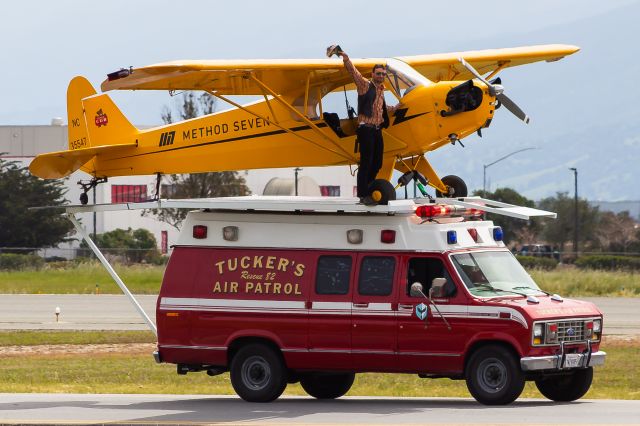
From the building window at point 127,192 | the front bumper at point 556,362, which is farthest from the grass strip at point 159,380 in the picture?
the building window at point 127,192

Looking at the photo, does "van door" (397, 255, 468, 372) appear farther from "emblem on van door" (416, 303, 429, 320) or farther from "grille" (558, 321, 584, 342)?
"grille" (558, 321, 584, 342)

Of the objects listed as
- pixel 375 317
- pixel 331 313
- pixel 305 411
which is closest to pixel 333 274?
pixel 331 313

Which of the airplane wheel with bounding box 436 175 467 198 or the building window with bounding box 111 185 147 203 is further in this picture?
the building window with bounding box 111 185 147 203

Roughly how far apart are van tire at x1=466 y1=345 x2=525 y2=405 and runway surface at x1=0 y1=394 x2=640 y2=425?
15 centimetres

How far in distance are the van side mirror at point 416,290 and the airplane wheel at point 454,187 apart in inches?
93.3

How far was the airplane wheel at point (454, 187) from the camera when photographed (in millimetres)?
16656

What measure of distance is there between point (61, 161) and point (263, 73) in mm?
2843

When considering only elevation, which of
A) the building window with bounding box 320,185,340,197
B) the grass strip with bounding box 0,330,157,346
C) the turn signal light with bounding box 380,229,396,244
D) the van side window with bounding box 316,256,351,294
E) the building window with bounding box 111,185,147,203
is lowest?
the grass strip with bounding box 0,330,157,346

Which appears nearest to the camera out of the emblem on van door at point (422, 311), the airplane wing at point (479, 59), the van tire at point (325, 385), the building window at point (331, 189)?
the emblem on van door at point (422, 311)

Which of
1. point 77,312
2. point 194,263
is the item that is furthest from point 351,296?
point 77,312

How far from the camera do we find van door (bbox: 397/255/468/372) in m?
14.3

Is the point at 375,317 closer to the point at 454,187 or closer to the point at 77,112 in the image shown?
the point at 454,187

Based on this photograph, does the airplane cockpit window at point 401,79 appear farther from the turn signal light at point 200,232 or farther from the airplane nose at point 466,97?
the turn signal light at point 200,232

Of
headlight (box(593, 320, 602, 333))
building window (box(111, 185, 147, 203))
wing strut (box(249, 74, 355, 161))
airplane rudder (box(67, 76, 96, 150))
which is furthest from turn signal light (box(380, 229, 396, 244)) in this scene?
building window (box(111, 185, 147, 203))
